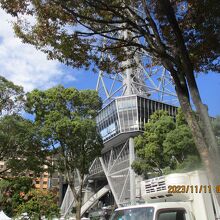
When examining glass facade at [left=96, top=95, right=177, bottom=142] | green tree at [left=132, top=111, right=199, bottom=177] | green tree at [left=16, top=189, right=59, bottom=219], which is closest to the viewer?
green tree at [left=16, top=189, right=59, bottom=219]

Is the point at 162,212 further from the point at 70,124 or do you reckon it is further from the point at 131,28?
the point at 70,124

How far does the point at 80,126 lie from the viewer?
22000 millimetres

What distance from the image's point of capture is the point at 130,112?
210 ft

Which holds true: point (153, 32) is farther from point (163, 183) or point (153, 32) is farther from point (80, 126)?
point (80, 126)

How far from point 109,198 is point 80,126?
64.2 metres

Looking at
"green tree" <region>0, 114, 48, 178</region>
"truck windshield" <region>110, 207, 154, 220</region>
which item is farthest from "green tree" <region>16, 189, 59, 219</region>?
"truck windshield" <region>110, 207, 154, 220</region>

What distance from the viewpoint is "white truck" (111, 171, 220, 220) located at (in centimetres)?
700

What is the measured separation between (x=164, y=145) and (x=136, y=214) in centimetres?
2153

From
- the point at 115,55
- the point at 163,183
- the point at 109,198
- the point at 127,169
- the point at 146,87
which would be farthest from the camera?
the point at 109,198

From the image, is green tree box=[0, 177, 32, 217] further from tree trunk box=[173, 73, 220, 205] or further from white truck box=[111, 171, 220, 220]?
tree trunk box=[173, 73, 220, 205]

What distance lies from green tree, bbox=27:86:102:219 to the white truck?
14649mm

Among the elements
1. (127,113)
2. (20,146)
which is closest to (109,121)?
(127,113)

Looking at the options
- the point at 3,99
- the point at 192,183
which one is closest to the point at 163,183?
the point at 192,183

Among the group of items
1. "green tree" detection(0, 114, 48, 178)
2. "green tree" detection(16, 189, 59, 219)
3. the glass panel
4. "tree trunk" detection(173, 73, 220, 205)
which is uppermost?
"green tree" detection(0, 114, 48, 178)
